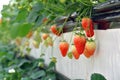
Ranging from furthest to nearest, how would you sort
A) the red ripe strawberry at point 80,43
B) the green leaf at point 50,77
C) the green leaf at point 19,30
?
the green leaf at point 50,77, the red ripe strawberry at point 80,43, the green leaf at point 19,30

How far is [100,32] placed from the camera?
4.46ft

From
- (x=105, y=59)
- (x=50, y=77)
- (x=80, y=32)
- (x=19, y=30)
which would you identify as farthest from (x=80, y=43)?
(x=50, y=77)

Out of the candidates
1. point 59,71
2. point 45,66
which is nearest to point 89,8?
point 59,71

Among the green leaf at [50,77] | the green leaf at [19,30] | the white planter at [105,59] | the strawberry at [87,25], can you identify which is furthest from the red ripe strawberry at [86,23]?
the green leaf at [50,77]

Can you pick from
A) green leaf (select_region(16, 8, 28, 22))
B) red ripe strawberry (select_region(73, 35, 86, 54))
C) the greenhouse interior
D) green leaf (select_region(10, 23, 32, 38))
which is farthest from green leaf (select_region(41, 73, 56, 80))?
green leaf (select_region(10, 23, 32, 38))

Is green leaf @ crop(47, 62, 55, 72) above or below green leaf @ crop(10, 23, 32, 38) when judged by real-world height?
below

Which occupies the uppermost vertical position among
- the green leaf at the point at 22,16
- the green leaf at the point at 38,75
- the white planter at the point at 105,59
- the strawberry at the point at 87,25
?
the green leaf at the point at 22,16

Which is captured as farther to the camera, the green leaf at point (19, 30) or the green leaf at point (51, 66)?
the green leaf at point (51, 66)

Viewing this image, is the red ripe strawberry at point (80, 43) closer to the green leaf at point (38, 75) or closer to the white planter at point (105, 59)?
the white planter at point (105, 59)

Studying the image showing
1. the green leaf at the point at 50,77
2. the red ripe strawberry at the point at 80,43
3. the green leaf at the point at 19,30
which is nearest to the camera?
the green leaf at the point at 19,30

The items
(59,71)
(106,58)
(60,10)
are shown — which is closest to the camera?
(106,58)

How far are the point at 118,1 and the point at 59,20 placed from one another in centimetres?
71

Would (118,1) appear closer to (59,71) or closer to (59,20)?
(59,20)

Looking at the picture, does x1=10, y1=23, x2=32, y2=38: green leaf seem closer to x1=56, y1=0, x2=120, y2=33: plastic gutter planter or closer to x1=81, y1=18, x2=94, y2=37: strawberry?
x1=81, y1=18, x2=94, y2=37: strawberry
